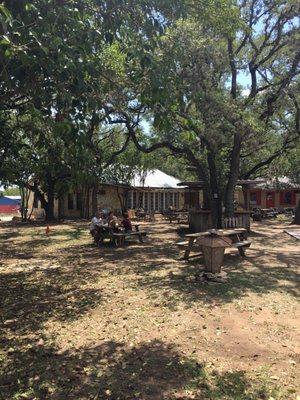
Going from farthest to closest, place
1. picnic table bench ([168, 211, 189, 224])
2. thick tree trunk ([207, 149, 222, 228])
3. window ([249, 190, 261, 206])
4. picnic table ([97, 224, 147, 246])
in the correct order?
window ([249, 190, 261, 206])
picnic table bench ([168, 211, 189, 224])
thick tree trunk ([207, 149, 222, 228])
picnic table ([97, 224, 147, 246])

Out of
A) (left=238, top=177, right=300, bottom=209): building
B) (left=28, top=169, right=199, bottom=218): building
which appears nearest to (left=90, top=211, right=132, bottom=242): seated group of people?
(left=28, top=169, right=199, bottom=218): building

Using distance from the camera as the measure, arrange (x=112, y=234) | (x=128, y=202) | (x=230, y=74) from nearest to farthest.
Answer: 1. (x=112, y=234)
2. (x=230, y=74)
3. (x=128, y=202)

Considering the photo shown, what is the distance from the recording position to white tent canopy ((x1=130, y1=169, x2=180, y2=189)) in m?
37.1

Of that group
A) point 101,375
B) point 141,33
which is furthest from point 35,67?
point 101,375

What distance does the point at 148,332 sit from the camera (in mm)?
5996

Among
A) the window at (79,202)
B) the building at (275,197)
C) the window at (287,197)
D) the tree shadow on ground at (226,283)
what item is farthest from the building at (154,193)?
the tree shadow on ground at (226,283)

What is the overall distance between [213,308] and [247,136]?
1028cm

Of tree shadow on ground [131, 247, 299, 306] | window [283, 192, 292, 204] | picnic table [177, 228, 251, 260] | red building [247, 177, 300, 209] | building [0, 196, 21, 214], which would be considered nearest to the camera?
tree shadow on ground [131, 247, 299, 306]

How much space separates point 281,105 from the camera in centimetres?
1748

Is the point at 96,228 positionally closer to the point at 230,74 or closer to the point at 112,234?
the point at 112,234

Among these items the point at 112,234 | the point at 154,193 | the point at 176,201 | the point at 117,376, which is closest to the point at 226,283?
the point at 117,376

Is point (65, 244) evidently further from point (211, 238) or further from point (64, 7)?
point (64, 7)

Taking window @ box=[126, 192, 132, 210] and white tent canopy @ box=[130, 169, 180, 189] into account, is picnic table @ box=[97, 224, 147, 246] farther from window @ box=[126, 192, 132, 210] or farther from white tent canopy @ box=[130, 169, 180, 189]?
window @ box=[126, 192, 132, 210]

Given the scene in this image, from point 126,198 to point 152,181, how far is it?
11.5 feet
